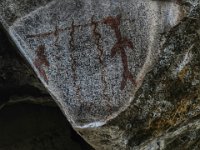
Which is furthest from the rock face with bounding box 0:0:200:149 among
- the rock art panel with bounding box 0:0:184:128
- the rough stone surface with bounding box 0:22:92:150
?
the rough stone surface with bounding box 0:22:92:150

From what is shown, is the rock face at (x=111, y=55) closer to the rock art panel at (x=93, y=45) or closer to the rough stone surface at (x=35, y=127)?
the rock art panel at (x=93, y=45)

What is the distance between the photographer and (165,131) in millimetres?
2377

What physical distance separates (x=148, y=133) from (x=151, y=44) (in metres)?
0.33

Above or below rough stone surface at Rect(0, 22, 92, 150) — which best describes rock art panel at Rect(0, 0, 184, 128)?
above

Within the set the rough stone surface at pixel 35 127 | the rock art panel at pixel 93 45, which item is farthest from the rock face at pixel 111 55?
the rough stone surface at pixel 35 127

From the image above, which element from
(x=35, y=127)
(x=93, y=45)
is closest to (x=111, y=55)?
(x=93, y=45)

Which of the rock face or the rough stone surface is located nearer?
the rock face

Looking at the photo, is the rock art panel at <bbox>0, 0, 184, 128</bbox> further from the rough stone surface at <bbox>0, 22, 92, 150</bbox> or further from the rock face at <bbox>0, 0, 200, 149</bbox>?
the rough stone surface at <bbox>0, 22, 92, 150</bbox>

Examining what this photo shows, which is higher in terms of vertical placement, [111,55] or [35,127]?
[111,55]

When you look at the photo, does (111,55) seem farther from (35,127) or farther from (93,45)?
(35,127)

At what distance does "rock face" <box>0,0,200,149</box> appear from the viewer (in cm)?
228

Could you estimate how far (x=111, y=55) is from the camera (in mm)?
Answer: 2281

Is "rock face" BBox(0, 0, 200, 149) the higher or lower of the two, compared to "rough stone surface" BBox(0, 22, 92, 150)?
higher

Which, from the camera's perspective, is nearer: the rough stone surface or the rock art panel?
the rock art panel
